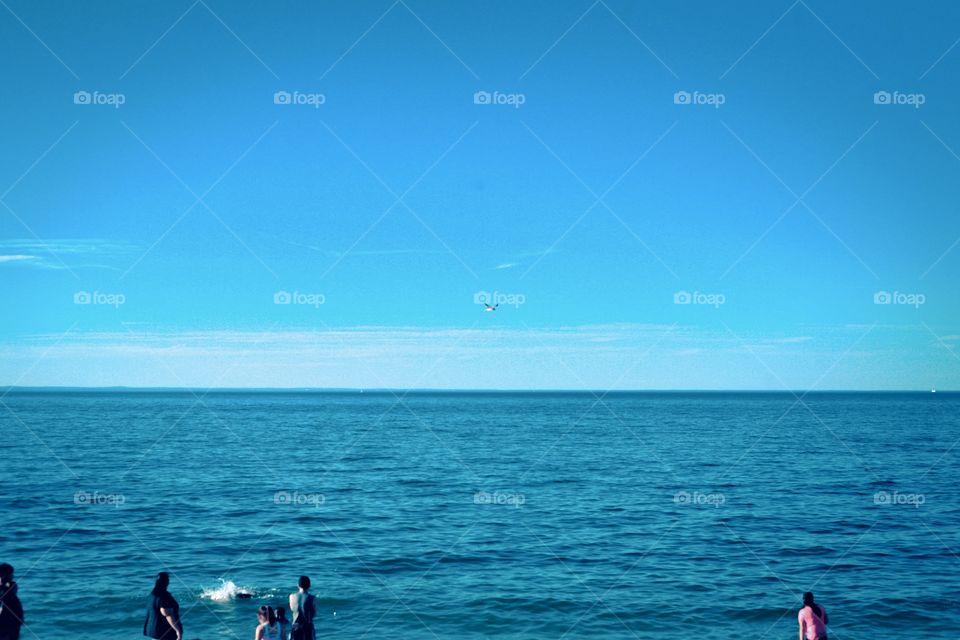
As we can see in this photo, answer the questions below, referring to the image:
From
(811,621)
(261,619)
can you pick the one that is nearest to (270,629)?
(261,619)

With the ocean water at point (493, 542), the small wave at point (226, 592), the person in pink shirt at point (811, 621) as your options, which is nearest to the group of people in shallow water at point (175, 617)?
the person in pink shirt at point (811, 621)

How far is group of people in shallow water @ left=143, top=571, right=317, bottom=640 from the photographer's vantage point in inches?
648

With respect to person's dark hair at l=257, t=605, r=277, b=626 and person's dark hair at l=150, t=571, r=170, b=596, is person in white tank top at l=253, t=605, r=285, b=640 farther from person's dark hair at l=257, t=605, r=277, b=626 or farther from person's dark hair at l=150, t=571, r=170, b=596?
person's dark hair at l=150, t=571, r=170, b=596

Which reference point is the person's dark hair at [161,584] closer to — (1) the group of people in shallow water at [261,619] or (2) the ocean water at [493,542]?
(1) the group of people in shallow water at [261,619]

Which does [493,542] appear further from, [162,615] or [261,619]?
[162,615]

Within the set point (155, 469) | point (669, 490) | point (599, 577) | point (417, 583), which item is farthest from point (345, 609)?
point (155, 469)

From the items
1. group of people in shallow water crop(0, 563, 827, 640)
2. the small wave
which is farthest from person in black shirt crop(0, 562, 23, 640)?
the small wave

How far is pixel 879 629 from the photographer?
24422mm

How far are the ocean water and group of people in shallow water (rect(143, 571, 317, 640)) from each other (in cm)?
647

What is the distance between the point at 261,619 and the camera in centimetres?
1769

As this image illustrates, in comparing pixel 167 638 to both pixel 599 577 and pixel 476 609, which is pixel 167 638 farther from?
pixel 599 577

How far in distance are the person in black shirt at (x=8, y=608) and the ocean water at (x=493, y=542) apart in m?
7.50

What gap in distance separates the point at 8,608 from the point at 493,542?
22.2 metres

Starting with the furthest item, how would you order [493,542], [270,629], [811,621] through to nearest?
[493,542]
[811,621]
[270,629]
